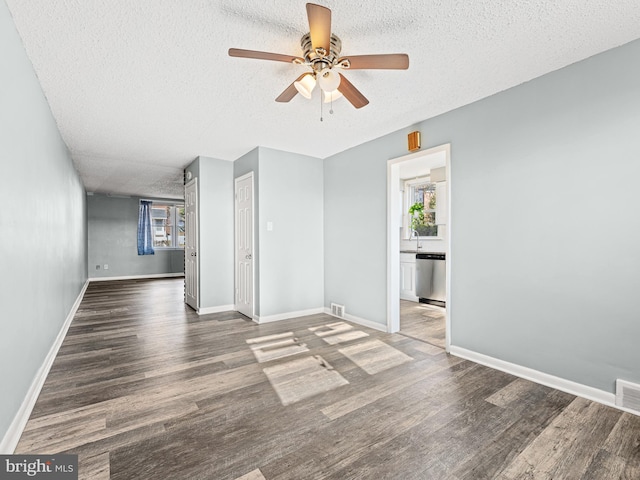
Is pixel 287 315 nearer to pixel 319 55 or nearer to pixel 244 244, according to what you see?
pixel 244 244

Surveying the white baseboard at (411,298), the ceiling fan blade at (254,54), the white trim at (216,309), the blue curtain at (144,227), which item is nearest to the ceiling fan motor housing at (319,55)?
the ceiling fan blade at (254,54)

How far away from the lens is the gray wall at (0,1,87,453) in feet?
5.42

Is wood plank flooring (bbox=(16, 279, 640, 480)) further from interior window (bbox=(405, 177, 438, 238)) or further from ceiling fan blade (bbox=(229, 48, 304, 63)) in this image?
interior window (bbox=(405, 177, 438, 238))

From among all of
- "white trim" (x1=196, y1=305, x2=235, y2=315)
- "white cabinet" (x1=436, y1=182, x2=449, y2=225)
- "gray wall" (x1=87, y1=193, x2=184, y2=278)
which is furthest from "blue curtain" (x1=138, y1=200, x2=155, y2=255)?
"white cabinet" (x1=436, y1=182, x2=449, y2=225)

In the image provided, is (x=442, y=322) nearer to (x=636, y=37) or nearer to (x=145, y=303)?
(x=636, y=37)

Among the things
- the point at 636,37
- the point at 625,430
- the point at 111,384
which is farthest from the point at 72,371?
the point at 636,37

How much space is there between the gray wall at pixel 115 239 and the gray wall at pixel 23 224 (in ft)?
21.9

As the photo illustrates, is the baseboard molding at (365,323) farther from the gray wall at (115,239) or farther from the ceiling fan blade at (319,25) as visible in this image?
the gray wall at (115,239)

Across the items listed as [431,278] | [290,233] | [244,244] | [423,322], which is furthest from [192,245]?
[431,278]

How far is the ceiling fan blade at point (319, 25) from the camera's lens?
1.50m

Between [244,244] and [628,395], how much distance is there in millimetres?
4260

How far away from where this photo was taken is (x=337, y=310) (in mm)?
4535

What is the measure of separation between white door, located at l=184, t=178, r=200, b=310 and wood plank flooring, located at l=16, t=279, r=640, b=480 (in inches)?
69.9

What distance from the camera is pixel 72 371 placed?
8.86 feet
